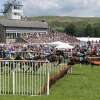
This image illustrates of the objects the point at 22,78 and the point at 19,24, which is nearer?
the point at 22,78

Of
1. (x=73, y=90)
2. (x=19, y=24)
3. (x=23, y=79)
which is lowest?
(x=73, y=90)

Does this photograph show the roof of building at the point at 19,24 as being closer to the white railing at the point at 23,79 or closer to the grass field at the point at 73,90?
the grass field at the point at 73,90

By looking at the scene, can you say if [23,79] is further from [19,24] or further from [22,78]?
[19,24]

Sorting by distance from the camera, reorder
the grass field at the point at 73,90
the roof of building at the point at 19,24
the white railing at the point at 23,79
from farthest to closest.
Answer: the roof of building at the point at 19,24, the white railing at the point at 23,79, the grass field at the point at 73,90

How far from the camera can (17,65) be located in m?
15.9

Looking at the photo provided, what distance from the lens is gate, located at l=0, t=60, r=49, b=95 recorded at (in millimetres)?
14742

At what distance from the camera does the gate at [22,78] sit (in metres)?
14.7

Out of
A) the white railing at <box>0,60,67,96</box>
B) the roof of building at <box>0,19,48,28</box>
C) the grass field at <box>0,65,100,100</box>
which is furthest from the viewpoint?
the roof of building at <box>0,19,48,28</box>

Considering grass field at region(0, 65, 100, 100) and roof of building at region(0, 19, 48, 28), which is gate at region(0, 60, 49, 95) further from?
roof of building at region(0, 19, 48, 28)

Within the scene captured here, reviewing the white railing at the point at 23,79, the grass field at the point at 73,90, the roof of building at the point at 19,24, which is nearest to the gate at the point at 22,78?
the white railing at the point at 23,79

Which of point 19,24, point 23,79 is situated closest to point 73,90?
point 23,79

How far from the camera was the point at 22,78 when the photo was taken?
1600 centimetres

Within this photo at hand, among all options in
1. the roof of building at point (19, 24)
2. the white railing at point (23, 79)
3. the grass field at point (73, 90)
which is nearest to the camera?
the grass field at point (73, 90)

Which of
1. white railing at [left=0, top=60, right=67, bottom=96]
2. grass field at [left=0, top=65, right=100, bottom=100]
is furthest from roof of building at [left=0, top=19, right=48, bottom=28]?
white railing at [left=0, top=60, right=67, bottom=96]
